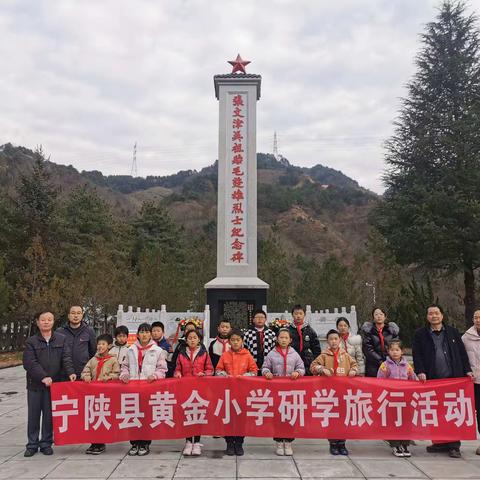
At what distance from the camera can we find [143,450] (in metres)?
3.97

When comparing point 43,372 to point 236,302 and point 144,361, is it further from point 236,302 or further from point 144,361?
point 236,302

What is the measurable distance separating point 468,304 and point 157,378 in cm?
1236

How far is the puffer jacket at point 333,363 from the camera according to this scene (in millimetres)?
4109

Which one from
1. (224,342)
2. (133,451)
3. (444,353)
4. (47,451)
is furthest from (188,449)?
(444,353)

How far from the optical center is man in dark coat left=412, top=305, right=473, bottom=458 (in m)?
4.11

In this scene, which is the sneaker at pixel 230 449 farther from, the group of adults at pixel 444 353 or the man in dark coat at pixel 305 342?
the group of adults at pixel 444 353

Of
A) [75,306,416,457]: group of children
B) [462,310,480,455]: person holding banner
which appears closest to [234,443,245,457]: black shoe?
[75,306,416,457]: group of children

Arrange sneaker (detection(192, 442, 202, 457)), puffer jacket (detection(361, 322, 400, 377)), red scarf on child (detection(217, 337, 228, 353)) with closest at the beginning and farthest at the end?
1. sneaker (detection(192, 442, 202, 457))
2. red scarf on child (detection(217, 337, 228, 353))
3. puffer jacket (detection(361, 322, 400, 377))

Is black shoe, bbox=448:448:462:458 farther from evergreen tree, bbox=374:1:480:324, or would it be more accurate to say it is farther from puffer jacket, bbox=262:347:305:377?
evergreen tree, bbox=374:1:480:324

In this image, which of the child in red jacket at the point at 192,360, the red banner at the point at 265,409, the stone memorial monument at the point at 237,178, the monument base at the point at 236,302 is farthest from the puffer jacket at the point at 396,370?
the stone memorial monument at the point at 237,178

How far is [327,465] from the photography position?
145 inches

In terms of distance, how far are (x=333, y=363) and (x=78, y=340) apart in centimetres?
237

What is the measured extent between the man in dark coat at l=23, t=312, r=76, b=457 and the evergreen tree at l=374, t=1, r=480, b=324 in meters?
11.7

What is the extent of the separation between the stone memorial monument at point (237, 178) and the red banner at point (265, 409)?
6.64m
